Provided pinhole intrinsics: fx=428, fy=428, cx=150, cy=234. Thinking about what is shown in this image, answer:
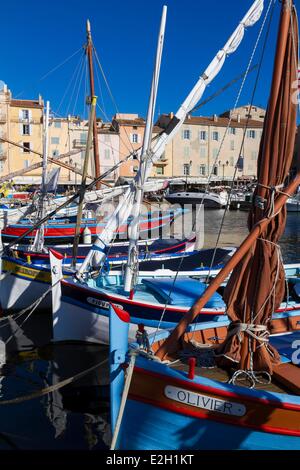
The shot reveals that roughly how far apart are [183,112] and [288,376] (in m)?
7.57

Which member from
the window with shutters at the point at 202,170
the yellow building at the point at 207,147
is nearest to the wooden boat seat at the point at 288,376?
the yellow building at the point at 207,147

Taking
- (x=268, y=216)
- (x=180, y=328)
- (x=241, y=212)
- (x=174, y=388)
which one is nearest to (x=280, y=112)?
(x=268, y=216)

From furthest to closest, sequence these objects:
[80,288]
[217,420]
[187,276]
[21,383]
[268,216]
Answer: [187,276] < [80,288] < [21,383] < [268,216] < [217,420]

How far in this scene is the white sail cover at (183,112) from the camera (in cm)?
1070

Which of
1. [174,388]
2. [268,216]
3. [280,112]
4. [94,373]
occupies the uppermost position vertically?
[280,112]

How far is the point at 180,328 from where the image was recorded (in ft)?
21.1

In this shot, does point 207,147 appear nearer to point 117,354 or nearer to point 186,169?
point 186,169

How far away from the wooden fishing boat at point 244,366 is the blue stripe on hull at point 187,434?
0.01 metres

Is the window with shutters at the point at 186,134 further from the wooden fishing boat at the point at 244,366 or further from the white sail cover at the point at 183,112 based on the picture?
the wooden fishing boat at the point at 244,366

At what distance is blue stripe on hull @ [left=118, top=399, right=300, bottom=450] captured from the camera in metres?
5.87
